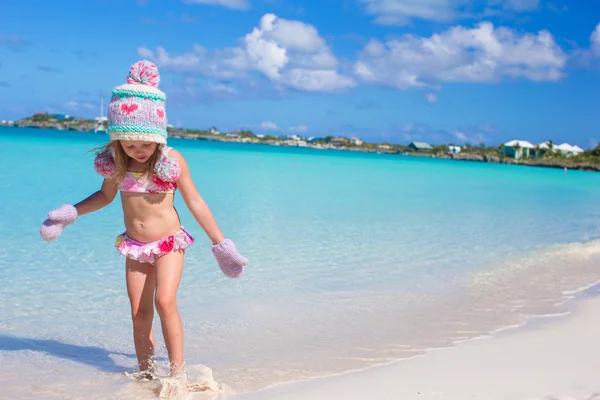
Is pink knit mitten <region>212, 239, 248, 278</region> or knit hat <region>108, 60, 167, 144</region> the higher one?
knit hat <region>108, 60, 167, 144</region>

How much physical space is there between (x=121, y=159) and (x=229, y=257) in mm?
853

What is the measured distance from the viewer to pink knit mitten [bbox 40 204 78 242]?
3861 millimetres

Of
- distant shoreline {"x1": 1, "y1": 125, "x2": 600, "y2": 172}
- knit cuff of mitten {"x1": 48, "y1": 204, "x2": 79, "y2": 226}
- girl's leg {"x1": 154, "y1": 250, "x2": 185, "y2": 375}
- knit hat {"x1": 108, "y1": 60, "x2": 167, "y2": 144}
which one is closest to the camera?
knit hat {"x1": 108, "y1": 60, "x2": 167, "y2": 144}

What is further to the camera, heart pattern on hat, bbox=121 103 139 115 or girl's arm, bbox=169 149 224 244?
girl's arm, bbox=169 149 224 244

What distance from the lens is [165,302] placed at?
3.71m

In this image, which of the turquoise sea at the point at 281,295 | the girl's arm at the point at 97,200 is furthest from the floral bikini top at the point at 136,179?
the turquoise sea at the point at 281,295

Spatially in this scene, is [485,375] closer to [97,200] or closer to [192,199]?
[192,199]

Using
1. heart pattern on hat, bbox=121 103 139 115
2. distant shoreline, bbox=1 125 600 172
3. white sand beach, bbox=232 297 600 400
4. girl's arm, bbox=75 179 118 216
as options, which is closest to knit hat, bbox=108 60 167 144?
heart pattern on hat, bbox=121 103 139 115

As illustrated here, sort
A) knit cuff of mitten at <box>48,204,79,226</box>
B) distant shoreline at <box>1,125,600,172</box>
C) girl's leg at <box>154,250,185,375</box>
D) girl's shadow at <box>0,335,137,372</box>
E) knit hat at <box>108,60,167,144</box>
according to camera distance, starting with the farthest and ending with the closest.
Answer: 1. distant shoreline at <box>1,125,600,172</box>
2. girl's shadow at <box>0,335,137,372</box>
3. knit cuff of mitten at <box>48,204,79,226</box>
4. girl's leg at <box>154,250,185,375</box>
5. knit hat at <box>108,60,167,144</box>

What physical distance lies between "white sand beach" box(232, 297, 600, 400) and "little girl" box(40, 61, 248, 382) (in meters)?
0.78

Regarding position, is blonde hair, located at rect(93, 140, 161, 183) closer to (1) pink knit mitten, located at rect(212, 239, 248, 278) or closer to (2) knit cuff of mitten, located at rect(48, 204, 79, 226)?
(2) knit cuff of mitten, located at rect(48, 204, 79, 226)

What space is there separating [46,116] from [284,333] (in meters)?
193

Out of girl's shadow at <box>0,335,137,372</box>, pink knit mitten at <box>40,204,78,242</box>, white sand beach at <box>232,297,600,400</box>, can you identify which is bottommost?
girl's shadow at <box>0,335,137,372</box>

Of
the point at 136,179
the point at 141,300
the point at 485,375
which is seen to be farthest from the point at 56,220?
the point at 485,375
